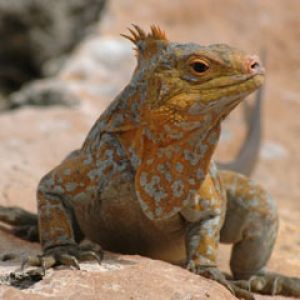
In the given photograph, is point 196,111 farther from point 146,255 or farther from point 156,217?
point 146,255

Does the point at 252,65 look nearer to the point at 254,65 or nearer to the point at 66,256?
the point at 254,65

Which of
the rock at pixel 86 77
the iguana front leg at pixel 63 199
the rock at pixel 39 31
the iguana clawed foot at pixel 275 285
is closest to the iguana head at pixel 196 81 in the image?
the iguana front leg at pixel 63 199

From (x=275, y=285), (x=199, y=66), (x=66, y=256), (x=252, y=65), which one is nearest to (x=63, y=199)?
(x=66, y=256)

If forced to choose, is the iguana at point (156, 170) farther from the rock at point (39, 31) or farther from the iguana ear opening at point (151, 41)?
the rock at point (39, 31)

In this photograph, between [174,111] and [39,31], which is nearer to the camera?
[174,111]

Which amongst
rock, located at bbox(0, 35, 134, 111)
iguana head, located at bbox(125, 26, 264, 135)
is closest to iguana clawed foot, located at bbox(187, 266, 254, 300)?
iguana head, located at bbox(125, 26, 264, 135)

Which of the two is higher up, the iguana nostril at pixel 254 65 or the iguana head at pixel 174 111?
the iguana nostril at pixel 254 65

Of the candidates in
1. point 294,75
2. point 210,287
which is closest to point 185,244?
point 210,287

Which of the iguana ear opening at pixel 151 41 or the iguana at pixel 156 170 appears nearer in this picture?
the iguana at pixel 156 170
